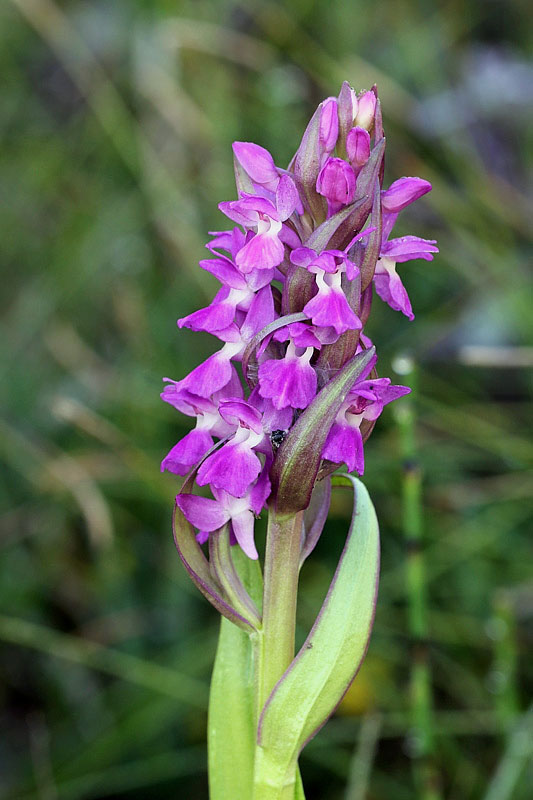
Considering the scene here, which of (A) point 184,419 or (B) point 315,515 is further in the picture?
(A) point 184,419

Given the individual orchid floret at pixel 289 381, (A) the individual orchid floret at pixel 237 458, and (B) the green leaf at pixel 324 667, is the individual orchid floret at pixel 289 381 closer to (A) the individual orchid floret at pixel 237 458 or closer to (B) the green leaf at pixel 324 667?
(A) the individual orchid floret at pixel 237 458

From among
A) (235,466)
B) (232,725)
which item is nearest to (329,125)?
(235,466)

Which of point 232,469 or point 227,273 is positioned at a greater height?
point 227,273

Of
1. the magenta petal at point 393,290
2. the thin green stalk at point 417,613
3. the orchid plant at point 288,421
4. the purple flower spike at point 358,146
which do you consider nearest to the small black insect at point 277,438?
the orchid plant at point 288,421

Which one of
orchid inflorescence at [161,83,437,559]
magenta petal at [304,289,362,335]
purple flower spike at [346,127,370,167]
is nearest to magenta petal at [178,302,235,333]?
orchid inflorescence at [161,83,437,559]

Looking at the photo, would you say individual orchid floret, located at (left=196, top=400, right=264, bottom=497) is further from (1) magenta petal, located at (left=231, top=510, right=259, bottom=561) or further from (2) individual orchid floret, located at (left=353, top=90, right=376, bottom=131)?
(2) individual orchid floret, located at (left=353, top=90, right=376, bottom=131)

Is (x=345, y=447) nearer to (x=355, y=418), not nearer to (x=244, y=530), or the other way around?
(x=355, y=418)
